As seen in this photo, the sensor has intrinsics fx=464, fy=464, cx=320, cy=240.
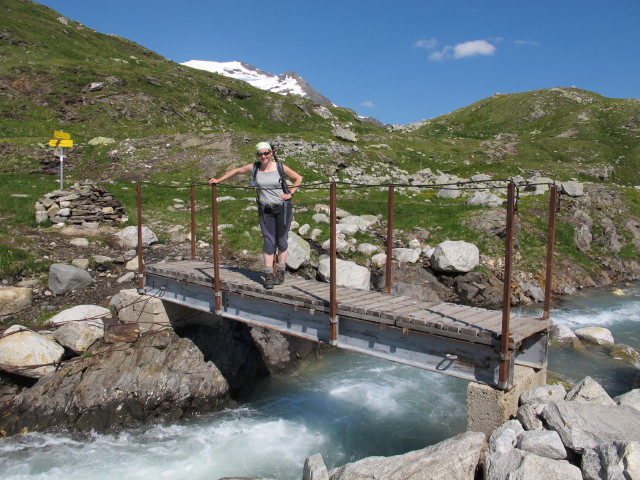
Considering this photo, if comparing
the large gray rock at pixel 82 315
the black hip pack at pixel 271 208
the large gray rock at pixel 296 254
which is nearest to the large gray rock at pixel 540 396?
the black hip pack at pixel 271 208

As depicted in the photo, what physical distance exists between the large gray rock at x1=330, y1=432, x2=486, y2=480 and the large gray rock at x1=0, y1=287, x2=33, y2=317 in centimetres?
1144

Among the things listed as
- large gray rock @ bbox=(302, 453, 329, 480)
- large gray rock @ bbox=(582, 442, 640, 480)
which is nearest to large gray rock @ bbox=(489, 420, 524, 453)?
large gray rock @ bbox=(582, 442, 640, 480)

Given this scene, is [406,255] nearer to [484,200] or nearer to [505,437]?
[484,200]

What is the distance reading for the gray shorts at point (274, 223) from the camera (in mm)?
9875

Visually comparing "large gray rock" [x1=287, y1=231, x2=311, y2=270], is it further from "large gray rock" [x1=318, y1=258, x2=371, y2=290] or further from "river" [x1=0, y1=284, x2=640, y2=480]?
"river" [x1=0, y1=284, x2=640, y2=480]

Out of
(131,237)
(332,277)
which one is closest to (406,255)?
(131,237)

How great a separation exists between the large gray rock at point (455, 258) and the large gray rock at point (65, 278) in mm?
14171

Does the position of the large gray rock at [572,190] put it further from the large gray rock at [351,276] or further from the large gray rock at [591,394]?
the large gray rock at [591,394]

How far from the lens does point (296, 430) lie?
38.1ft

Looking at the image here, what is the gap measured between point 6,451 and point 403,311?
29.9 feet

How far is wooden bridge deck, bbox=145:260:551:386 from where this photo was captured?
24.5 feet

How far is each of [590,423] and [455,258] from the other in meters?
13.8

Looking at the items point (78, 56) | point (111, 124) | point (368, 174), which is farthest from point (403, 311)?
point (78, 56)

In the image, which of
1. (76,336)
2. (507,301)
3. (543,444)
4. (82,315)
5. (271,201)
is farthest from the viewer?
(82,315)
